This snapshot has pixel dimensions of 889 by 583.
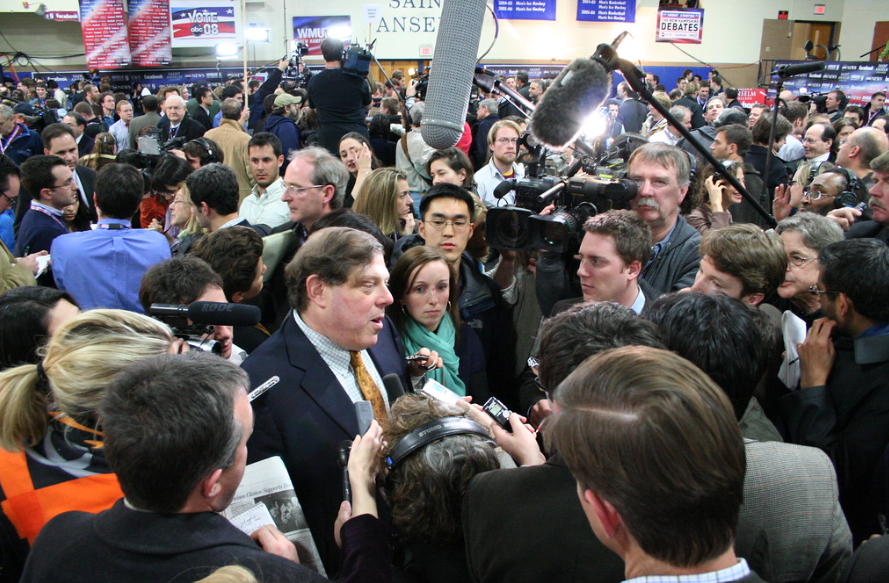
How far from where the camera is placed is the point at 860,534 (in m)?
1.74

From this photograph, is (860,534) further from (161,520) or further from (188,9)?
(188,9)

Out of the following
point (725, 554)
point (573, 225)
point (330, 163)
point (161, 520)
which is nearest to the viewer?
point (725, 554)

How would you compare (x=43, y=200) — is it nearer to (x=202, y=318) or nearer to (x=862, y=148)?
(x=202, y=318)

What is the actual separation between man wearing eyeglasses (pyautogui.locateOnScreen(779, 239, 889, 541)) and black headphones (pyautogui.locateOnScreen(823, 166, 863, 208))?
1.64 meters

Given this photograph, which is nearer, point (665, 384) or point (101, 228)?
point (665, 384)

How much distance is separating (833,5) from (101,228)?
18.6 meters

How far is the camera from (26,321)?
1681mm

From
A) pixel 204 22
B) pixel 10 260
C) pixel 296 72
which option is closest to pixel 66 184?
pixel 10 260

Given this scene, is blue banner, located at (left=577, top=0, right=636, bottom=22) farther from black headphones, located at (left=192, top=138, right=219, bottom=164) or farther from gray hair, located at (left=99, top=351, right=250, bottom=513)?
gray hair, located at (left=99, top=351, right=250, bottom=513)

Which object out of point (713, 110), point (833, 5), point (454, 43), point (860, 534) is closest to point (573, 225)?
point (454, 43)

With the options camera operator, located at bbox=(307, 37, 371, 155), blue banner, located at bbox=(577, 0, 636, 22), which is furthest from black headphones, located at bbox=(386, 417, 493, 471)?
blue banner, located at bbox=(577, 0, 636, 22)

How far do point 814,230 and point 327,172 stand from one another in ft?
6.63

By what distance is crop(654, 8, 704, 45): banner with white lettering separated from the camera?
49.1ft

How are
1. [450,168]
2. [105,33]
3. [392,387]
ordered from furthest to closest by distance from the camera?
[105,33] < [450,168] < [392,387]
